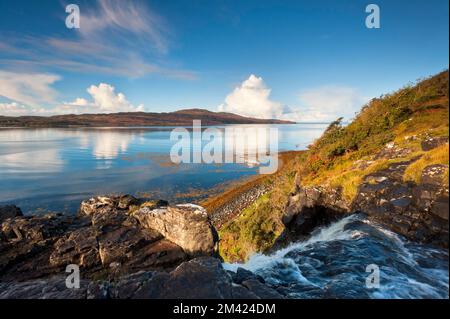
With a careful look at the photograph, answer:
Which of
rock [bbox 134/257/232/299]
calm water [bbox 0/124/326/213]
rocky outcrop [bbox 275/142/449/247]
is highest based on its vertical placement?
rocky outcrop [bbox 275/142/449/247]

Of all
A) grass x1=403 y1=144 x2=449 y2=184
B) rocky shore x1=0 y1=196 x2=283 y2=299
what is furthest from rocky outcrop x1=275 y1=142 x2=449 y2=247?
rocky shore x1=0 y1=196 x2=283 y2=299

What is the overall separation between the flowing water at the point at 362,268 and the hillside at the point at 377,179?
0.58m

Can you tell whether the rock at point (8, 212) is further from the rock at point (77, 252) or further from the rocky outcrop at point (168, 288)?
the rocky outcrop at point (168, 288)

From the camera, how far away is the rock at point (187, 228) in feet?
33.3

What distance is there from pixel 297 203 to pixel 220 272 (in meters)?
9.03

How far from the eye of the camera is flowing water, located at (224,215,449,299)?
5619 mm

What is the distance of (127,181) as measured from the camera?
35.6 meters

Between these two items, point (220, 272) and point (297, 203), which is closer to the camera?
point (220, 272)

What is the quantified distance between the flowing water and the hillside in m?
0.58

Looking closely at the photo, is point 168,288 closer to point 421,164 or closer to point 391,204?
point 391,204

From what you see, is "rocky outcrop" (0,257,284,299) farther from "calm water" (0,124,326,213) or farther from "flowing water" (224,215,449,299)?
"calm water" (0,124,326,213)

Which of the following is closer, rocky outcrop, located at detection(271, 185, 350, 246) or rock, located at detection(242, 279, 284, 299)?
rock, located at detection(242, 279, 284, 299)
